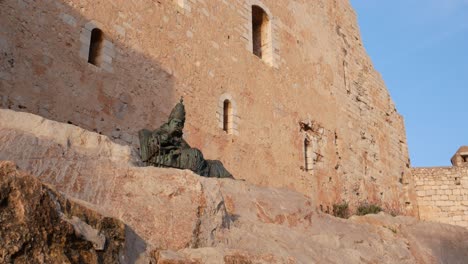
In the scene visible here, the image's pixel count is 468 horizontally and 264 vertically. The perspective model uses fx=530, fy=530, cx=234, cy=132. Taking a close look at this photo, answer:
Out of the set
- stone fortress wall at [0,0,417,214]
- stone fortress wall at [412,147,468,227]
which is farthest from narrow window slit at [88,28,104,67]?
stone fortress wall at [412,147,468,227]

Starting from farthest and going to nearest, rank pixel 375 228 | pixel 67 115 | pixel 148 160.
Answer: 1. pixel 67 115
2. pixel 375 228
3. pixel 148 160

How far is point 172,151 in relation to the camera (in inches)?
226

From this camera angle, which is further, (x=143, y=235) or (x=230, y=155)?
(x=230, y=155)

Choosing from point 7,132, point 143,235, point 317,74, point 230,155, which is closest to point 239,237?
point 143,235

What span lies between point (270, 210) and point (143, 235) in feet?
5.59

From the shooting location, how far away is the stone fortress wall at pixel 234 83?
260 inches

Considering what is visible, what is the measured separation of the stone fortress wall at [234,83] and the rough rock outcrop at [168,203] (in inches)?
106

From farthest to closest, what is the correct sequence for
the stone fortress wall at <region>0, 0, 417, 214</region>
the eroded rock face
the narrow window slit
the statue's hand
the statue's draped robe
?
the narrow window slit → the stone fortress wall at <region>0, 0, 417, 214</region> → the statue's hand → the statue's draped robe → the eroded rock face

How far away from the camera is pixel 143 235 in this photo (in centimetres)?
317

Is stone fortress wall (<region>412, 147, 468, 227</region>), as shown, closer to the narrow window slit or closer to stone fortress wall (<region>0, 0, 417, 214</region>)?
stone fortress wall (<region>0, 0, 417, 214</region>)

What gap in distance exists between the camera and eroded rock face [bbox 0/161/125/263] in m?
2.25

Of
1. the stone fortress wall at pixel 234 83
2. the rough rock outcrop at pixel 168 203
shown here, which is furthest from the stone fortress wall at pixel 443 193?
the rough rock outcrop at pixel 168 203

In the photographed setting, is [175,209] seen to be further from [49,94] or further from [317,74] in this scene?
[317,74]

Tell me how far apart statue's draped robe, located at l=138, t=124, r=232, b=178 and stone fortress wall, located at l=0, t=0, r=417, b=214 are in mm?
1412
